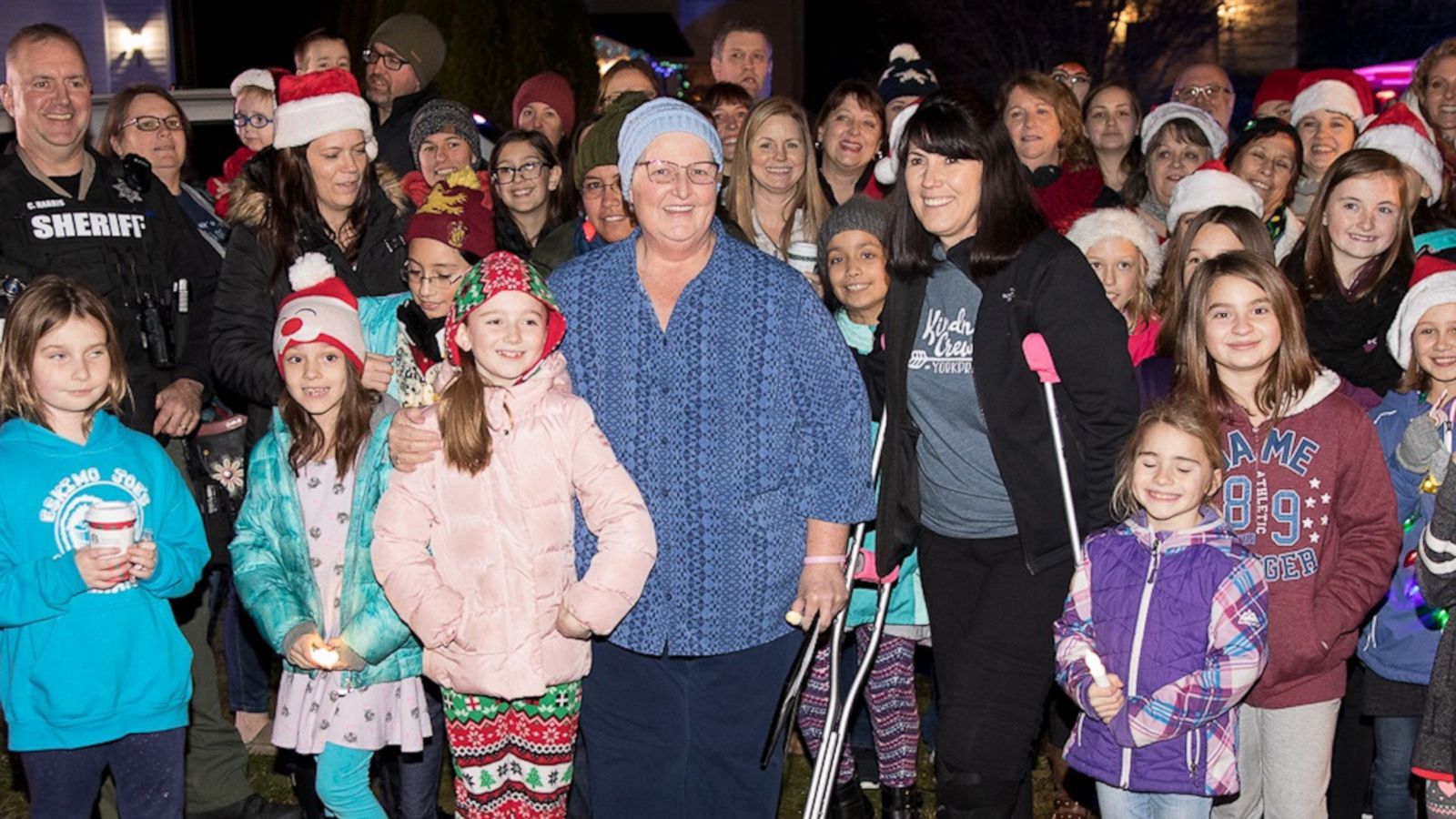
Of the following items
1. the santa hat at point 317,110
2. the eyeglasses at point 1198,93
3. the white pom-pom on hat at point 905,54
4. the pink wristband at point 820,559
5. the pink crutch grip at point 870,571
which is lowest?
the pink crutch grip at point 870,571

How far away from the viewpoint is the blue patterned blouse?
4520 mm

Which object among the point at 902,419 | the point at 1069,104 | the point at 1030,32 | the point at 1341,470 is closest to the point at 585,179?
the point at 902,419

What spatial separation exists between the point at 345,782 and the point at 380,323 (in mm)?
1611

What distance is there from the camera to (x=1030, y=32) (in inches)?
1249

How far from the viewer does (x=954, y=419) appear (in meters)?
4.84

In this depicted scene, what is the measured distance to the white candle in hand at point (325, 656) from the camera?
4844 mm

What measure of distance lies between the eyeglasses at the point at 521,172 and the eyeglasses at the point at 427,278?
1.43 meters

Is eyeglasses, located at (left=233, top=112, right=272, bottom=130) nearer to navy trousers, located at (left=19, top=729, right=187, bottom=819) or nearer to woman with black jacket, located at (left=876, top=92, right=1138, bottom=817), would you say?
navy trousers, located at (left=19, top=729, right=187, bottom=819)

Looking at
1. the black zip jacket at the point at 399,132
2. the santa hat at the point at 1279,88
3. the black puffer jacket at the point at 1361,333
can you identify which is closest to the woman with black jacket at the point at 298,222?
the black zip jacket at the point at 399,132

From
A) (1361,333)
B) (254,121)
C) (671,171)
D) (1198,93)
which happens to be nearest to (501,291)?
(671,171)

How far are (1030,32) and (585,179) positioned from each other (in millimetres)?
27147

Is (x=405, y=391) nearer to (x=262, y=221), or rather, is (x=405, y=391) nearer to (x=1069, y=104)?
(x=262, y=221)

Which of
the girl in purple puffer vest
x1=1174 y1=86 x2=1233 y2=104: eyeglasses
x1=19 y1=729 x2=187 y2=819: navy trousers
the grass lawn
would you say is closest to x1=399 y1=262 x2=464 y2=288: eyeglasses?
x1=19 y1=729 x2=187 y2=819: navy trousers

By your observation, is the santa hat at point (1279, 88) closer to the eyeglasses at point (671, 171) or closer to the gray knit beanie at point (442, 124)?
the gray knit beanie at point (442, 124)
